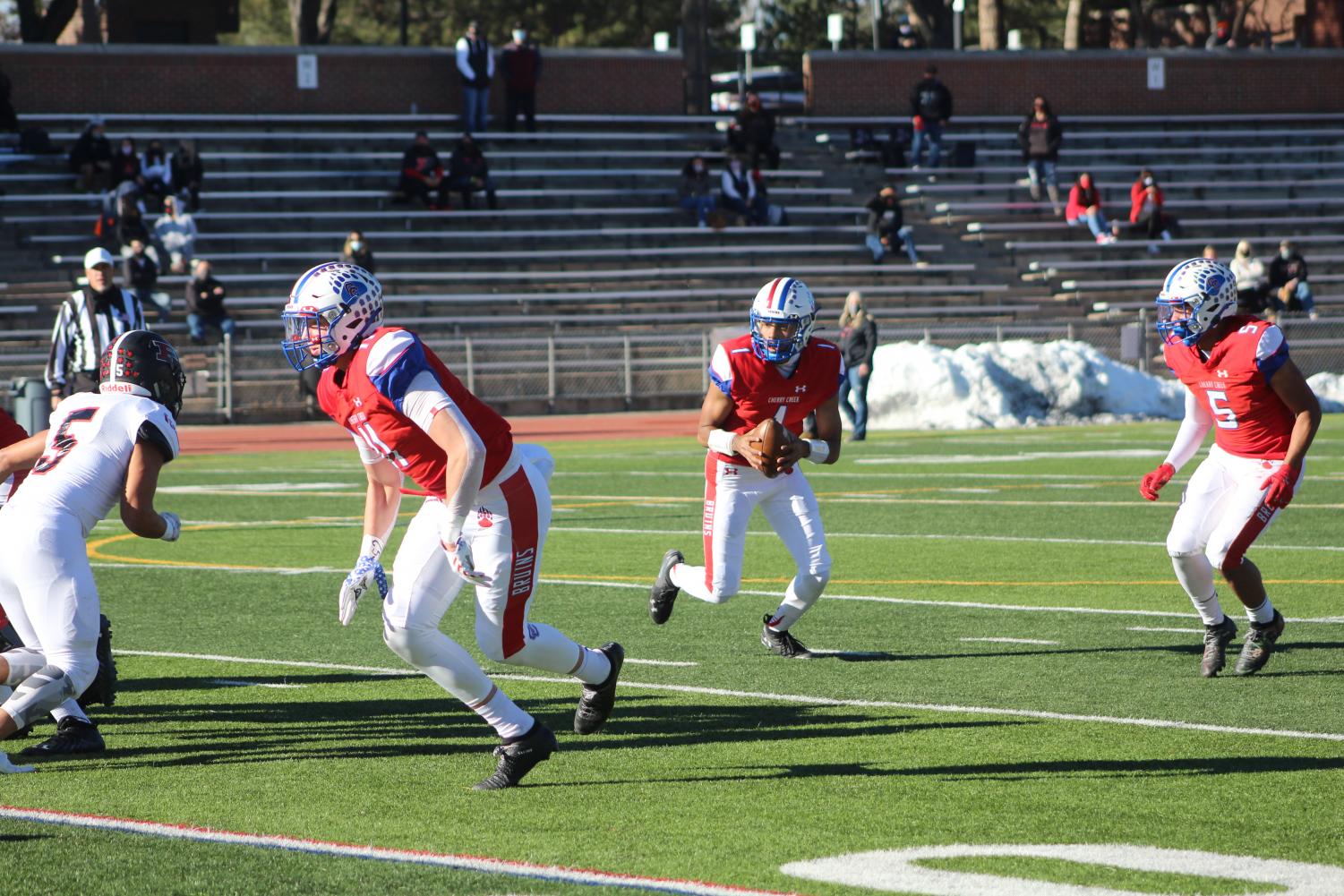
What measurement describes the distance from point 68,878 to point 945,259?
31.1 metres

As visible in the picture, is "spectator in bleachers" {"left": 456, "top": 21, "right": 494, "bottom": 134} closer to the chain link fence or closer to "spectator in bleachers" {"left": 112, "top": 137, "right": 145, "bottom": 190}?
"spectator in bleachers" {"left": 112, "top": 137, "right": 145, "bottom": 190}

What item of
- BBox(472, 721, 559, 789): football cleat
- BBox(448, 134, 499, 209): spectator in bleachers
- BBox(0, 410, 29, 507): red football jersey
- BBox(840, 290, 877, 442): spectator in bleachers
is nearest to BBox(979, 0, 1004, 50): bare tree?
BBox(448, 134, 499, 209): spectator in bleachers

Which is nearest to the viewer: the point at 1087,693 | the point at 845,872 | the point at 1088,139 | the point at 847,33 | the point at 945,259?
the point at 845,872

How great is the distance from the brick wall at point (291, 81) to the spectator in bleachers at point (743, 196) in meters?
5.01

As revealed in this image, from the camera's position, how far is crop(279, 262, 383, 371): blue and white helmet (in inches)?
245

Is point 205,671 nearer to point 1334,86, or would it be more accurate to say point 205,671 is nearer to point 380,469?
point 380,469

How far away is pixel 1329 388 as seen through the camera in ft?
92.8

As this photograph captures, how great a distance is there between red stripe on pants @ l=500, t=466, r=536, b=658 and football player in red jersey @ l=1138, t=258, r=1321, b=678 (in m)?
3.23

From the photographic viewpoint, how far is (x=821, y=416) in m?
8.91

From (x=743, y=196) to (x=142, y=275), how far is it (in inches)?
464

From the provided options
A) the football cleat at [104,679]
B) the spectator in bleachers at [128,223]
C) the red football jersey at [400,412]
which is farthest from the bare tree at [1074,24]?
the red football jersey at [400,412]

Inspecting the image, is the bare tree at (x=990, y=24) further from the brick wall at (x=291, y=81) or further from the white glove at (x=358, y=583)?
the white glove at (x=358, y=583)

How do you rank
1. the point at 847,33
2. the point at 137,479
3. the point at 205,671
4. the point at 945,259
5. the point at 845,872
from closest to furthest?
1. the point at 845,872
2. the point at 137,479
3. the point at 205,671
4. the point at 945,259
5. the point at 847,33

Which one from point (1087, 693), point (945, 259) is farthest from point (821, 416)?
point (945, 259)
